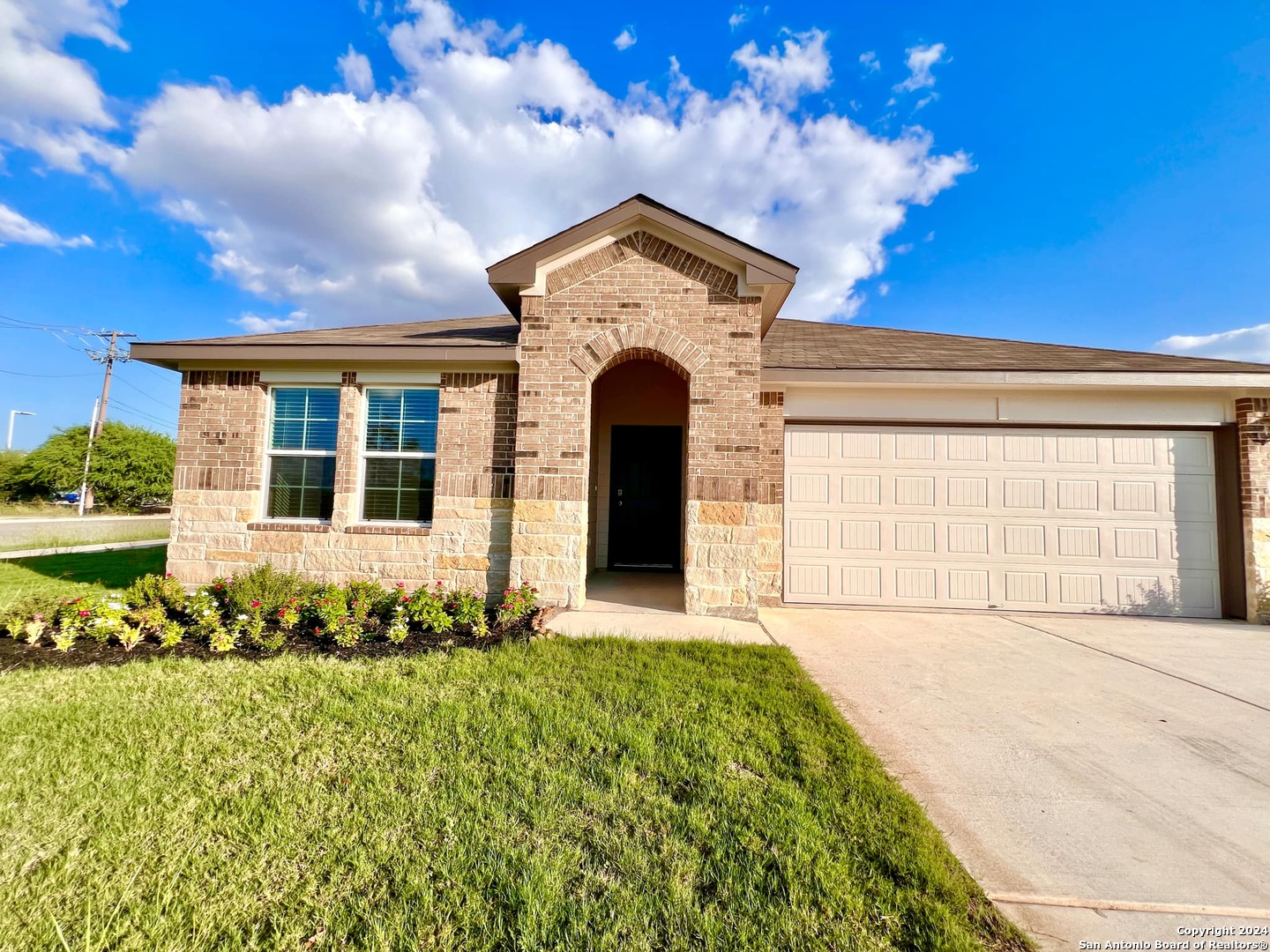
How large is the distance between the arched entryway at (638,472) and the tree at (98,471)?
21.0 meters

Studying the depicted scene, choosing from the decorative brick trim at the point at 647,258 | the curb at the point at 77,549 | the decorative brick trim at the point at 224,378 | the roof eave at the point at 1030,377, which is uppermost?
the decorative brick trim at the point at 647,258

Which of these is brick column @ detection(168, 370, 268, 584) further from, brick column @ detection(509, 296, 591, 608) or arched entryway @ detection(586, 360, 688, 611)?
arched entryway @ detection(586, 360, 688, 611)

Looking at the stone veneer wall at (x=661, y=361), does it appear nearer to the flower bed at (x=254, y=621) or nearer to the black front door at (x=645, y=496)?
the flower bed at (x=254, y=621)

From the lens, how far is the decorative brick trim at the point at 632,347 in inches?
247

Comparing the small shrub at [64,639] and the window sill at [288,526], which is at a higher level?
the window sill at [288,526]

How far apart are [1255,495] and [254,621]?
1149cm

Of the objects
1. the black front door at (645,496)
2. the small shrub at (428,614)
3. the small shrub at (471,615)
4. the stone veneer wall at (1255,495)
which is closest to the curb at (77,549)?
the small shrub at (428,614)

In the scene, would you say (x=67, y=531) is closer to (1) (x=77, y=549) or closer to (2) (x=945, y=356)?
(1) (x=77, y=549)

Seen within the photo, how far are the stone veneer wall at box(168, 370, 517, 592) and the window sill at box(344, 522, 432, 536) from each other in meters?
0.01

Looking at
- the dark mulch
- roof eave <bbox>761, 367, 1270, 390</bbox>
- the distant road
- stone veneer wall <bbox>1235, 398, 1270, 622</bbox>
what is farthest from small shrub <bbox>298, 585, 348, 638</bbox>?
the distant road

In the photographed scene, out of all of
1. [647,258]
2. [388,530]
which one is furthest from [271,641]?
[647,258]

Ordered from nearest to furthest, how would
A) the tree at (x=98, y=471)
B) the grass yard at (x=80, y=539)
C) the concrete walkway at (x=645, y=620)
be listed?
the concrete walkway at (x=645, y=620), the grass yard at (x=80, y=539), the tree at (x=98, y=471)

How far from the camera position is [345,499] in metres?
6.74

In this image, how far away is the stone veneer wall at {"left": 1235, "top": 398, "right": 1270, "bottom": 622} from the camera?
6.47m
